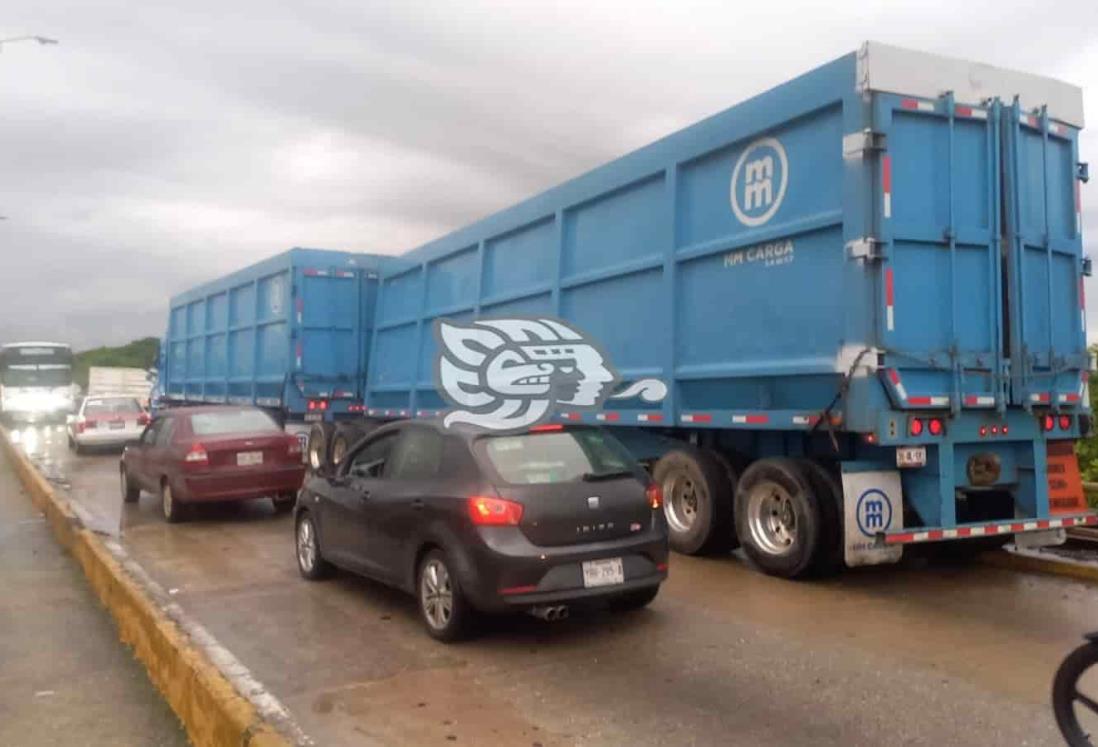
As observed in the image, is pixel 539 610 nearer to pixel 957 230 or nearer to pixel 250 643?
pixel 250 643

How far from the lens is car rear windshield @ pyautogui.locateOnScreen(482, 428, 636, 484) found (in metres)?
6.14

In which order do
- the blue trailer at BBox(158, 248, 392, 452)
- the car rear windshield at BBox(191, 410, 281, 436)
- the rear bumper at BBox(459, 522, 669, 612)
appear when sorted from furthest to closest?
the blue trailer at BBox(158, 248, 392, 452)
the car rear windshield at BBox(191, 410, 281, 436)
the rear bumper at BBox(459, 522, 669, 612)

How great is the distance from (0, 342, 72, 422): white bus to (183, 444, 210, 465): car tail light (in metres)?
28.3


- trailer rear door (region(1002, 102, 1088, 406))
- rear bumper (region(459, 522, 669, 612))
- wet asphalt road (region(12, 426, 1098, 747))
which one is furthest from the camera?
trailer rear door (region(1002, 102, 1088, 406))

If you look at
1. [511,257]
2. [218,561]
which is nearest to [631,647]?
[218,561]

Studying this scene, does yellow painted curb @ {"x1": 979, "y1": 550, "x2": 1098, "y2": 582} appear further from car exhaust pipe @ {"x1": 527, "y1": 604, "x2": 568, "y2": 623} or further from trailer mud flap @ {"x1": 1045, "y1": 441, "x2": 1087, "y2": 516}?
car exhaust pipe @ {"x1": 527, "y1": 604, "x2": 568, "y2": 623}

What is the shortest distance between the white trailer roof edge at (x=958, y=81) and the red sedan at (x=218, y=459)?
25.4 ft

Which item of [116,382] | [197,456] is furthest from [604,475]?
[116,382]

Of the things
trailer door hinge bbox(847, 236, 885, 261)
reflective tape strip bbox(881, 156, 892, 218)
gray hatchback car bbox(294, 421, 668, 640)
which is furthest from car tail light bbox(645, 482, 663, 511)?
reflective tape strip bbox(881, 156, 892, 218)

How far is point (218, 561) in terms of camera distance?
913 centimetres

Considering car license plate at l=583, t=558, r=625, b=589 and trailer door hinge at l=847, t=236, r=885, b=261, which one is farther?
trailer door hinge at l=847, t=236, r=885, b=261

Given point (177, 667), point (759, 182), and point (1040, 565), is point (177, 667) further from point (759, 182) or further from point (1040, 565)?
point (1040, 565)

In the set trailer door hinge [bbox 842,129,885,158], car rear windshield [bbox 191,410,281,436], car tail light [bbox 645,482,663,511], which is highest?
trailer door hinge [bbox 842,129,885,158]

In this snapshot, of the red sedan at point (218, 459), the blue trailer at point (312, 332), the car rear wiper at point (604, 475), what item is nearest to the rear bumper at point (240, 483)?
the red sedan at point (218, 459)
